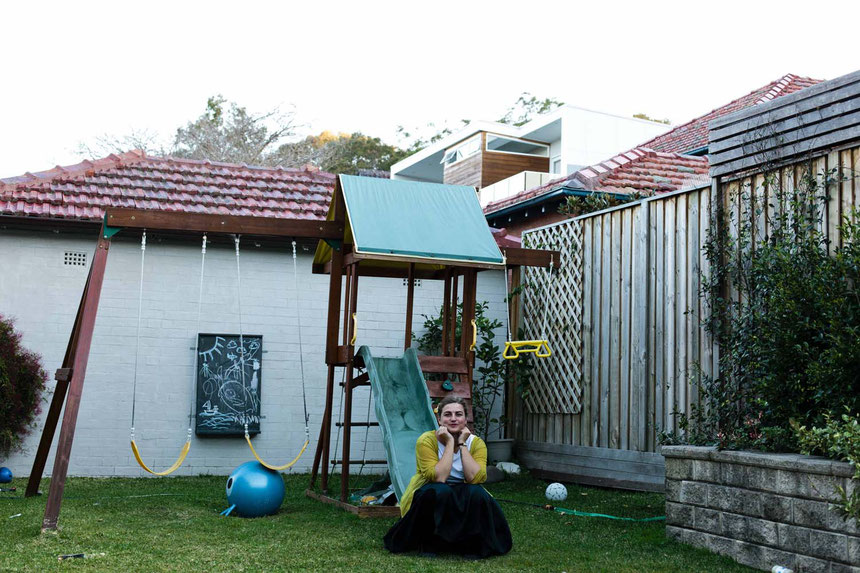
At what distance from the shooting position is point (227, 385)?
10492 mm

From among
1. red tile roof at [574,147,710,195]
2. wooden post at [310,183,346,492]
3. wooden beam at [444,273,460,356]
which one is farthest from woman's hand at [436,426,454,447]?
red tile roof at [574,147,710,195]

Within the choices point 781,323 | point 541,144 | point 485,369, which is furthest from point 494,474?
point 541,144

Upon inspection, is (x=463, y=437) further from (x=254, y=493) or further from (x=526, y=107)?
(x=526, y=107)

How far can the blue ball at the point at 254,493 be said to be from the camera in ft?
23.2

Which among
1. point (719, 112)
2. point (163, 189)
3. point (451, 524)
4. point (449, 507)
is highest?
point (719, 112)

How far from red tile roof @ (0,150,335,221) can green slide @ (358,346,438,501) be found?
412 centimetres

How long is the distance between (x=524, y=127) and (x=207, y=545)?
20086 millimetres

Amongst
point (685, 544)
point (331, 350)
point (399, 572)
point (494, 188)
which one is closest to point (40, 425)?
point (331, 350)

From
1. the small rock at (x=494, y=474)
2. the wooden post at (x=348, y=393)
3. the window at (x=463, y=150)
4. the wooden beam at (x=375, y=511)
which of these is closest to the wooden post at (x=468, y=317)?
the wooden post at (x=348, y=393)

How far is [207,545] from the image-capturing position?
18.9 ft

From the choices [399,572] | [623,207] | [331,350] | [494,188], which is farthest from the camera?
[494,188]

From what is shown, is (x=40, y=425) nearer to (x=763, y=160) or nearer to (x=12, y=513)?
(x=12, y=513)

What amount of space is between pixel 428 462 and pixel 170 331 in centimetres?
575

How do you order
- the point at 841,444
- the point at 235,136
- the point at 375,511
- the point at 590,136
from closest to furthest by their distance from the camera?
the point at 841,444 < the point at 375,511 < the point at 590,136 < the point at 235,136
